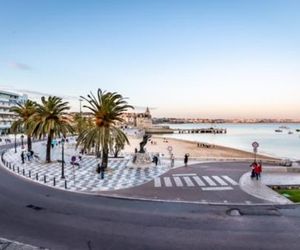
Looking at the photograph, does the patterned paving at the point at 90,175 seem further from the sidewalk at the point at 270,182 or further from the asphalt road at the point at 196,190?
the sidewalk at the point at 270,182

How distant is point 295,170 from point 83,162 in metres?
24.3

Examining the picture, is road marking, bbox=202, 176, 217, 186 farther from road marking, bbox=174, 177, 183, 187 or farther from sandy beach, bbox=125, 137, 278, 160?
sandy beach, bbox=125, 137, 278, 160

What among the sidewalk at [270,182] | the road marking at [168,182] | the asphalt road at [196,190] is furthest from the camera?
the road marking at [168,182]

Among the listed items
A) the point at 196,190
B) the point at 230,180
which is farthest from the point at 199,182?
the point at 196,190

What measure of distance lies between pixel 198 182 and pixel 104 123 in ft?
40.2

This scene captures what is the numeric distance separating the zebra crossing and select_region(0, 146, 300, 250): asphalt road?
5823 mm

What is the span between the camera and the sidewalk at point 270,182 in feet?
70.8

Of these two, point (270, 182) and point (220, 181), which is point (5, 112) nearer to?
point (220, 181)

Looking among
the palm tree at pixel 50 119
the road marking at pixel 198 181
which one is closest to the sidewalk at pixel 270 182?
the road marking at pixel 198 181

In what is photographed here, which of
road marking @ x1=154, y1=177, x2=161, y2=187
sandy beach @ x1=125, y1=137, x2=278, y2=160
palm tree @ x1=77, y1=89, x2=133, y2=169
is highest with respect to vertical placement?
palm tree @ x1=77, y1=89, x2=133, y2=169

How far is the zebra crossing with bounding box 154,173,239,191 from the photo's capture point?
1001 inches

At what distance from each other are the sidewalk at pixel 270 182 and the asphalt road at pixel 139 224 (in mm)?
2424

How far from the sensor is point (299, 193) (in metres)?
22.8

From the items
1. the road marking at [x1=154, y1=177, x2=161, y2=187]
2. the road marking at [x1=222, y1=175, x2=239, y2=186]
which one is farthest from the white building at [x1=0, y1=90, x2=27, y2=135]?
the road marking at [x1=222, y1=175, x2=239, y2=186]
